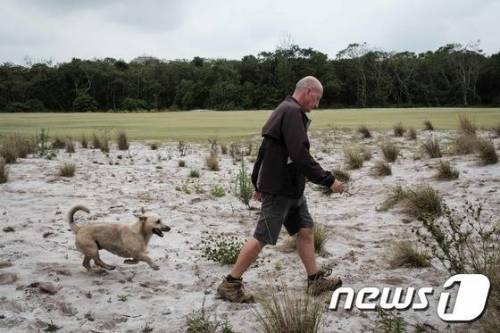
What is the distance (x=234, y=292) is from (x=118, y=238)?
5.28 feet

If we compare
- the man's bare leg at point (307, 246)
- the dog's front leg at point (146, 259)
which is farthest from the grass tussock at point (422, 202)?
the dog's front leg at point (146, 259)

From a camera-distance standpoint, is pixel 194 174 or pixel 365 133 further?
pixel 365 133

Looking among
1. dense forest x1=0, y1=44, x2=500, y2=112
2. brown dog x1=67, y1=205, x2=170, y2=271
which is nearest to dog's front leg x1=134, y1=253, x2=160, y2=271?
brown dog x1=67, y1=205, x2=170, y2=271

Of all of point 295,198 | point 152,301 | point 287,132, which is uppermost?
point 287,132

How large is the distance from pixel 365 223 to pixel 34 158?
9.38 meters

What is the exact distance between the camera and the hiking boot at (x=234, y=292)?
4.68 metres

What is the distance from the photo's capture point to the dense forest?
217 ft

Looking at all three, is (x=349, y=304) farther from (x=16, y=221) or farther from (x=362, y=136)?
(x=362, y=136)

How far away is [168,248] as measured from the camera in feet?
21.1

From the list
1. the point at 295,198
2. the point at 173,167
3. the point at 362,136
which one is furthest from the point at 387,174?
the point at 362,136

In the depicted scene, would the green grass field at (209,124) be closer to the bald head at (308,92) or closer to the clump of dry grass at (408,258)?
the clump of dry grass at (408,258)

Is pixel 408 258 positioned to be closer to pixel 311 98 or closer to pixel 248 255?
pixel 248 255

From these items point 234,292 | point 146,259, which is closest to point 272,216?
point 234,292

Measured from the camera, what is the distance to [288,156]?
461 centimetres
